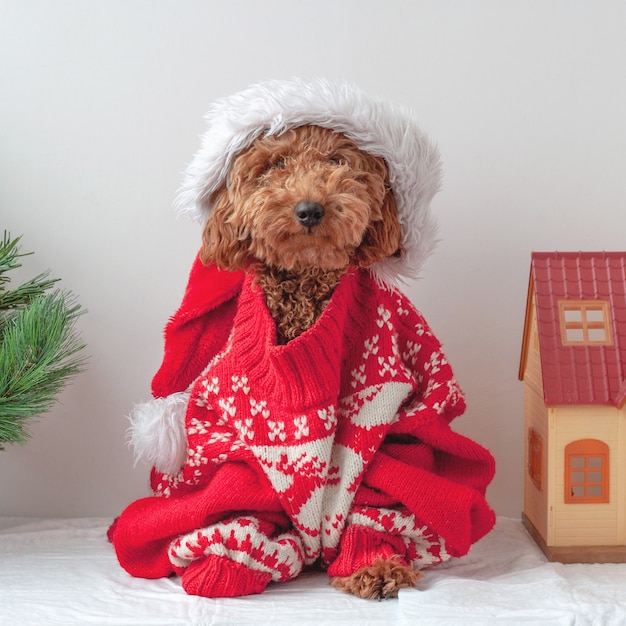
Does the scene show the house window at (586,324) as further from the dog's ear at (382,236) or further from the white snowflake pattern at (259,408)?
the white snowflake pattern at (259,408)

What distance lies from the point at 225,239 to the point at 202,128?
441 millimetres

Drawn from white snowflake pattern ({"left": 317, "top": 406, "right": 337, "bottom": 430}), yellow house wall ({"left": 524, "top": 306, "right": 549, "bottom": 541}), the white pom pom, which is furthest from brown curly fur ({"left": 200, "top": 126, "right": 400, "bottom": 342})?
yellow house wall ({"left": 524, "top": 306, "right": 549, "bottom": 541})

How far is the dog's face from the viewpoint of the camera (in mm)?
1021

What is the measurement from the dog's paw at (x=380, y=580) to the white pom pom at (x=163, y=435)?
12.2 inches

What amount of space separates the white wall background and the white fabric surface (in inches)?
11.7

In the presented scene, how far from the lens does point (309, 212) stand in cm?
101

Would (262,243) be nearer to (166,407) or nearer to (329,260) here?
(329,260)

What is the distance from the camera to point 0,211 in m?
1.49

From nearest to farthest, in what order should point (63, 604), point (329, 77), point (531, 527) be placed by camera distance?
point (63, 604) → point (531, 527) → point (329, 77)

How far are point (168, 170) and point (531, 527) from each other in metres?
0.89

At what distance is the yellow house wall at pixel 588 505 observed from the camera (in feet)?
3.95

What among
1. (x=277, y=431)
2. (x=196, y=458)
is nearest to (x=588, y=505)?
(x=277, y=431)

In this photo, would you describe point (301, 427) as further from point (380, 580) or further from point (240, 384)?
point (380, 580)

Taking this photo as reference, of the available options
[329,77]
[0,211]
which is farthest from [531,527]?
[0,211]
